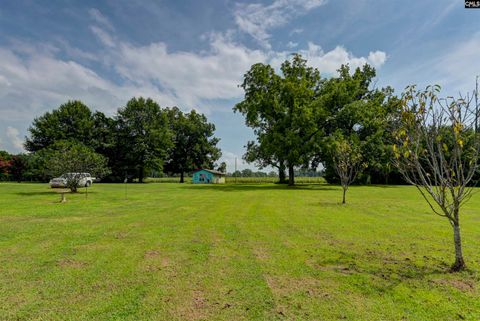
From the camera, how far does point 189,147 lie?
190 ft

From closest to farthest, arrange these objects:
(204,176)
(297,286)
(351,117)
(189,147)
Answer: (297,286) < (351,117) < (204,176) < (189,147)

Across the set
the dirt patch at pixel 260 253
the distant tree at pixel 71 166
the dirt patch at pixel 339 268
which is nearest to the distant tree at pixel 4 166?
the distant tree at pixel 71 166

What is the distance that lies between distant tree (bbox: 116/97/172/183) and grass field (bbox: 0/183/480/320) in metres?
44.1

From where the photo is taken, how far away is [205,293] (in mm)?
3852

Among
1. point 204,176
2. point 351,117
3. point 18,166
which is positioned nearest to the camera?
point 351,117

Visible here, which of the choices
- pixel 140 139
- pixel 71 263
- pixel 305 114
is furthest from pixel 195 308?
pixel 140 139

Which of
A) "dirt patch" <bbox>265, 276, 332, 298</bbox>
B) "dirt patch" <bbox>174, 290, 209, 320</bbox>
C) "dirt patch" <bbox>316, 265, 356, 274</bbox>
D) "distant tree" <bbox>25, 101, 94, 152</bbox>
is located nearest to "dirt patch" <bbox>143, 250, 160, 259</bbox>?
"dirt patch" <bbox>174, 290, 209, 320</bbox>

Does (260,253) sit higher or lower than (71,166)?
lower

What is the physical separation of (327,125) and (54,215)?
3298cm

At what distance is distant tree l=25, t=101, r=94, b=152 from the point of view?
4700 centimetres

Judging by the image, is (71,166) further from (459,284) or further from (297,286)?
(459,284)

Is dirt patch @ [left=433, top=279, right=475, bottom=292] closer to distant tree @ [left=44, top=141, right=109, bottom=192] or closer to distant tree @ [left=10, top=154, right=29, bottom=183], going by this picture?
distant tree @ [left=44, top=141, right=109, bottom=192]

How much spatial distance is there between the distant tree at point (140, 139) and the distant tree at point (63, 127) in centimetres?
580

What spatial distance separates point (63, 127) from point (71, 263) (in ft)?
174
